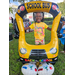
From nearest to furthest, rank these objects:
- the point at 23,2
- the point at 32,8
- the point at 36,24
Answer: the point at 32,8 < the point at 23,2 < the point at 36,24

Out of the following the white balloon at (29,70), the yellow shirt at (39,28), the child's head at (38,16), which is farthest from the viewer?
the yellow shirt at (39,28)

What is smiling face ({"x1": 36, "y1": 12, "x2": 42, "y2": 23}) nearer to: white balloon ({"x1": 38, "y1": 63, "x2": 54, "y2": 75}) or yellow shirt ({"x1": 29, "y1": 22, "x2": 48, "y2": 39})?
yellow shirt ({"x1": 29, "y1": 22, "x2": 48, "y2": 39})

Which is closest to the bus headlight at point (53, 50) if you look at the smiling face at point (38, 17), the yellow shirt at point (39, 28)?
the yellow shirt at point (39, 28)

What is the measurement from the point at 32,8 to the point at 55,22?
67cm

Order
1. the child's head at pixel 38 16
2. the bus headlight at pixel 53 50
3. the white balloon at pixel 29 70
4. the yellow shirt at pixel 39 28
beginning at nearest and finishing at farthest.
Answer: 1. the white balloon at pixel 29 70
2. the bus headlight at pixel 53 50
3. the child's head at pixel 38 16
4. the yellow shirt at pixel 39 28

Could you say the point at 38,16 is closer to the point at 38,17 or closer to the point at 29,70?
the point at 38,17

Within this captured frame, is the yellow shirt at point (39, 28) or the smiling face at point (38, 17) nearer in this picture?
the smiling face at point (38, 17)

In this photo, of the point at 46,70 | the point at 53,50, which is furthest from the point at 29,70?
the point at 53,50

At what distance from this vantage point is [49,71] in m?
1.69

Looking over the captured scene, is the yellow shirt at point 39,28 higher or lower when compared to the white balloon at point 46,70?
higher

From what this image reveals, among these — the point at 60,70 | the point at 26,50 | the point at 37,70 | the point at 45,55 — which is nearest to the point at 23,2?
the point at 26,50

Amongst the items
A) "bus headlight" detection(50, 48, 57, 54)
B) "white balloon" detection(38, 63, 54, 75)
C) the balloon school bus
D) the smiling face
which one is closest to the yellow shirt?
the smiling face

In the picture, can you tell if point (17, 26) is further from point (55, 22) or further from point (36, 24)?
point (55, 22)

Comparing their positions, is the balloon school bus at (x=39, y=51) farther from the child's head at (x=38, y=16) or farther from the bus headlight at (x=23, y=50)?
the child's head at (x=38, y=16)
